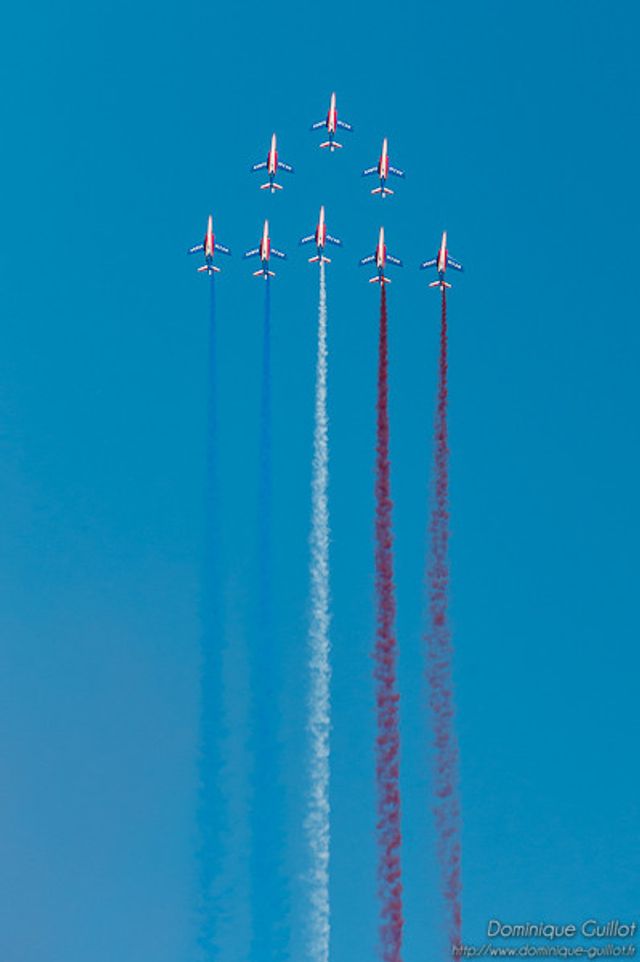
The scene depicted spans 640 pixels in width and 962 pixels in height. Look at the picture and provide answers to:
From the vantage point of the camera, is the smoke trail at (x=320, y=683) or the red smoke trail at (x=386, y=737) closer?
the red smoke trail at (x=386, y=737)

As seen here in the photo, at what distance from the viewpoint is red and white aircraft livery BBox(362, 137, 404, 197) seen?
38.8m

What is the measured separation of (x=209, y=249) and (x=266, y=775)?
26.9ft

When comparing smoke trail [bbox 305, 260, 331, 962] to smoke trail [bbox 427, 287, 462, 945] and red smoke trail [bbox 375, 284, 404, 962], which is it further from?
smoke trail [bbox 427, 287, 462, 945]

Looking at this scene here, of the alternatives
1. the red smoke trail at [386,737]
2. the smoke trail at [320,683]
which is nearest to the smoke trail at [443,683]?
the red smoke trail at [386,737]

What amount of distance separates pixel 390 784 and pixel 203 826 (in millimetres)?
2835

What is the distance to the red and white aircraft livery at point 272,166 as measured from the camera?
38.9m

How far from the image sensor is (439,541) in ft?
123

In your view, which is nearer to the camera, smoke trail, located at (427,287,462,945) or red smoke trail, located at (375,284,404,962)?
red smoke trail, located at (375,284,404,962)

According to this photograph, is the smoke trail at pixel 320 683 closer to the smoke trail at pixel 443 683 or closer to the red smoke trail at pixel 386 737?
the red smoke trail at pixel 386 737

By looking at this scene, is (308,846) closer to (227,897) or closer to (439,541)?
(227,897)

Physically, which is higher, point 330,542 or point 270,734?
point 330,542

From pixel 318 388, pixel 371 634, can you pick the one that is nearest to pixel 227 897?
pixel 371 634

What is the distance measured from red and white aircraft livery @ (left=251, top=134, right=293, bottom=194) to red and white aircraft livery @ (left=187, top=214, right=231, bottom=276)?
1.05 m

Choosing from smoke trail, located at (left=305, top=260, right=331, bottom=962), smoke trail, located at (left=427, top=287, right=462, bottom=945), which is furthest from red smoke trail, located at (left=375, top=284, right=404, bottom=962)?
smoke trail, located at (left=305, top=260, right=331, bottom=962)
